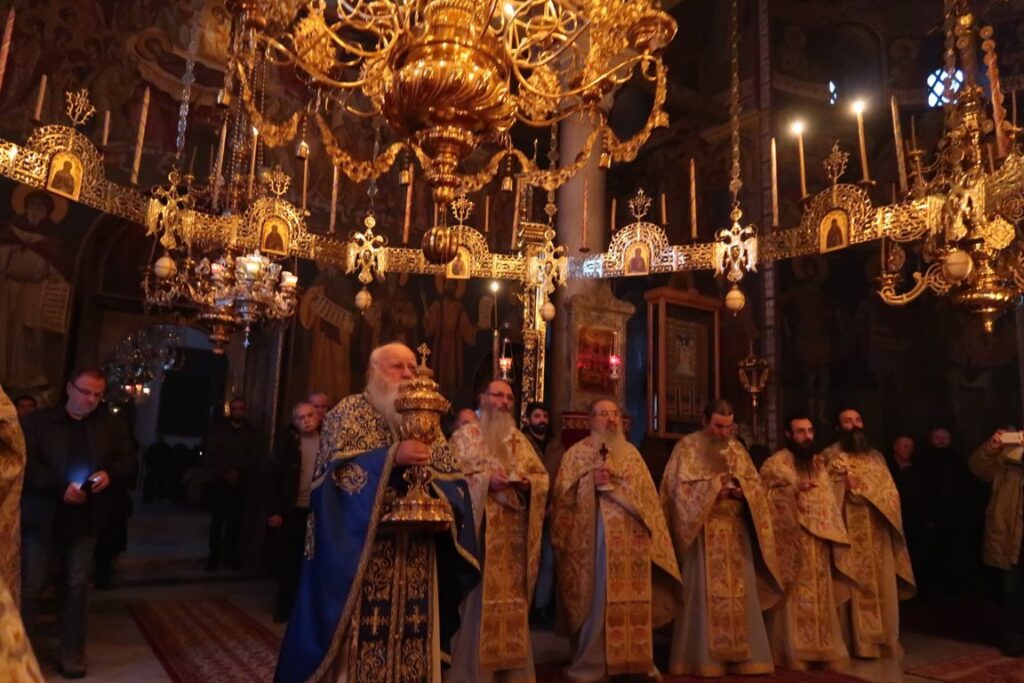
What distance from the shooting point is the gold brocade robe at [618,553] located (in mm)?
4652

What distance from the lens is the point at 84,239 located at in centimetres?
916

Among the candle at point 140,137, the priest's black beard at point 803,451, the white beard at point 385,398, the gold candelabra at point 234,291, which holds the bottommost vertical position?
the priest's black beard at point 803,451

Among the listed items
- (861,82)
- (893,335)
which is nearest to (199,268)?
(893,335)

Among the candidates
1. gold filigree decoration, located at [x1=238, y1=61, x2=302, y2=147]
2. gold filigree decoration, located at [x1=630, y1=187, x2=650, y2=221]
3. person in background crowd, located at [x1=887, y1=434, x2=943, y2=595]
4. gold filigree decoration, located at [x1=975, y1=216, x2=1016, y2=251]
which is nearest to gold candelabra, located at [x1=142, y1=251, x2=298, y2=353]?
gold filigree decoration, located at [x1=630, y1=187, x2=650, y2=221]

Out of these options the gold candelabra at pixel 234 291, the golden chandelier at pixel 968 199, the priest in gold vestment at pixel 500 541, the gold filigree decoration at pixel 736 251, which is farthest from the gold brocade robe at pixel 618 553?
the gold candelabra at pixel 234 291

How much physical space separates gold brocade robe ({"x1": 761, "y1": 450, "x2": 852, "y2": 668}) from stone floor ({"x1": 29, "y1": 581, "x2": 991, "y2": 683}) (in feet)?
1.17

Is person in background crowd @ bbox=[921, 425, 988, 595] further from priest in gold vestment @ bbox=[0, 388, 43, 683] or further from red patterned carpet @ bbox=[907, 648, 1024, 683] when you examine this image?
priest in gold vestment @ bbox=[0, 388, 43, 683]

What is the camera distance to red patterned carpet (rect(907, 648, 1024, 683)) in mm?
5071

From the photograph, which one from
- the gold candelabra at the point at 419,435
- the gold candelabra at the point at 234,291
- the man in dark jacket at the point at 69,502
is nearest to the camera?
the gold candelabra at the point at 419,435

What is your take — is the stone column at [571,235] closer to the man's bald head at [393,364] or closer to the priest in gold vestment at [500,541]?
the priest in gold vestment at [500,541]

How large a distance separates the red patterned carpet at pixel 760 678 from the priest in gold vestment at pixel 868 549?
0.78 metres

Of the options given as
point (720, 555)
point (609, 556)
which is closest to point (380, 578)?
point (609, 556)

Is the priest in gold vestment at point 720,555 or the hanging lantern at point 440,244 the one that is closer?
the hanging lantern at point 440,244

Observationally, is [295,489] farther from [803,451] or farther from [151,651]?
[803,451]
